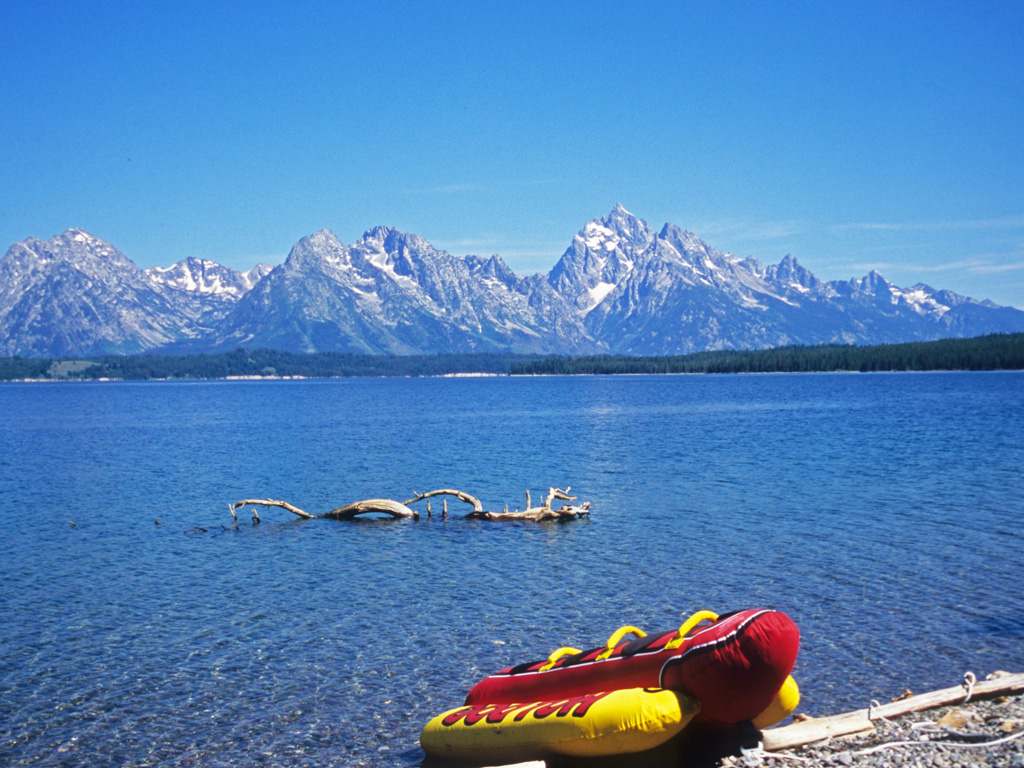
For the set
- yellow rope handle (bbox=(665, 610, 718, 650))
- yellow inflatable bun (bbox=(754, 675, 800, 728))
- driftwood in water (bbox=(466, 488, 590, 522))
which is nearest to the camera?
yellow rope handle (bbox=(665, 610, 718, 650))

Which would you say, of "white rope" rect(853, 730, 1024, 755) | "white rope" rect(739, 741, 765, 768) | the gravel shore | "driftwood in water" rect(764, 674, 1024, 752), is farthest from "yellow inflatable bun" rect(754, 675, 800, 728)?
"white rope" rect(853, 730, 1024, 755)

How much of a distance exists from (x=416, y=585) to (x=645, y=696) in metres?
15.3

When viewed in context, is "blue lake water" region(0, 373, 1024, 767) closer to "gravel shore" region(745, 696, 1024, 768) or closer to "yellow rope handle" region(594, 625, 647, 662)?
"gravel shore" region(745, 696, 1024, 768)

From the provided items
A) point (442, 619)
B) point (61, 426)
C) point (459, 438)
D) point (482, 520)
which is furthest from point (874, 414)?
point (61, 426)

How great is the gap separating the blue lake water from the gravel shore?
3.23 meters

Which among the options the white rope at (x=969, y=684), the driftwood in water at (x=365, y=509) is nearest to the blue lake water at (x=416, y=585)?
the driftwood in water at (x=365, y=509)

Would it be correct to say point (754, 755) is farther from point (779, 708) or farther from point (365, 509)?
point (365, 509)

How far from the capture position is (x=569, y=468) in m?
58.4

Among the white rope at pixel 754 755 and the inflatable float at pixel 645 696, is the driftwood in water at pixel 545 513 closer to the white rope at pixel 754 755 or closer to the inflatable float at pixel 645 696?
the inflatable float at pixel 645 696

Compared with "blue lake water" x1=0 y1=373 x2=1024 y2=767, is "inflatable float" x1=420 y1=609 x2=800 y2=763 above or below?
above

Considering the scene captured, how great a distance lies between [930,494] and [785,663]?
34080 mm

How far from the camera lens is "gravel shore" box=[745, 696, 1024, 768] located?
11.7 m

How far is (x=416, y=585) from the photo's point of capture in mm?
26984

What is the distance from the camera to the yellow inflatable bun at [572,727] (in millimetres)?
12633
